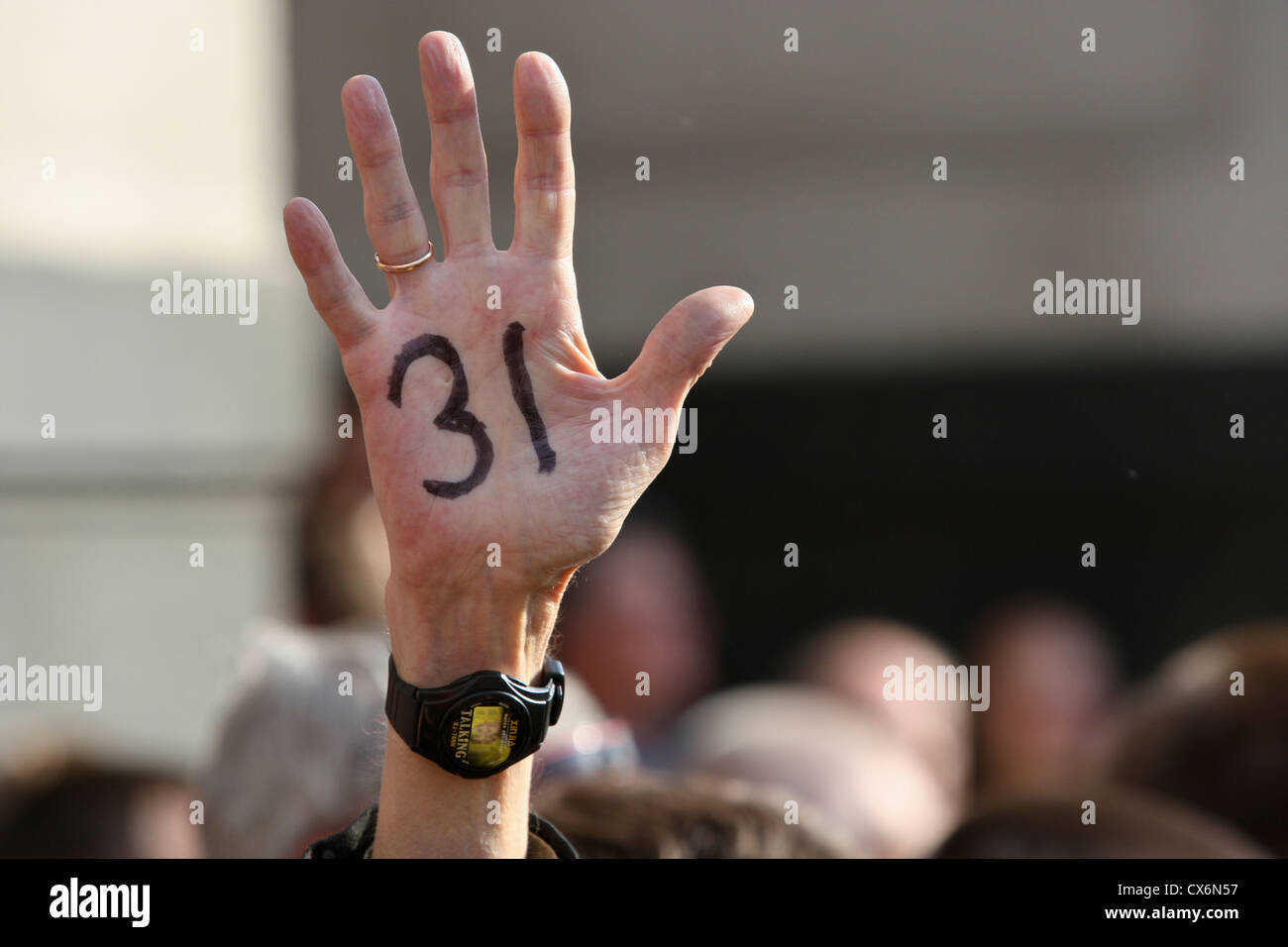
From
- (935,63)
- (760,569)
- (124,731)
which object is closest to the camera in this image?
(124,731)

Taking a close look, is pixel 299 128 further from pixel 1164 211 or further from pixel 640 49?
pixel 1164 211

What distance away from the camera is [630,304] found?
5.26 meters

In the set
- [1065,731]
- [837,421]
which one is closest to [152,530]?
[837,421]

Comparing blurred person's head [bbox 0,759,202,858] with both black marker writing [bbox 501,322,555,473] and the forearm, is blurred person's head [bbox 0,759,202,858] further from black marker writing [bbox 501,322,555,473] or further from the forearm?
black marker writing [bbox 501,322,555,473]

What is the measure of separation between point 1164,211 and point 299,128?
3453 millimetres

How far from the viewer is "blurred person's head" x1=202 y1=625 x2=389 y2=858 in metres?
1.62

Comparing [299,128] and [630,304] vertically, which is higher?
[299,128]

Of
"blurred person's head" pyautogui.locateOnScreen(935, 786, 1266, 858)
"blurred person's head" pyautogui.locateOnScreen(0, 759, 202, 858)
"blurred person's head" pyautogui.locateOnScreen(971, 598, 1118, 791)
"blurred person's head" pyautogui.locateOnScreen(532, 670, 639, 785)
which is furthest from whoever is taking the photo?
"blurred person's head" pyautogui.locateOnScreen(971, 598, 1118, 791)

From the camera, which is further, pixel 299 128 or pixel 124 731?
pixel 299 128

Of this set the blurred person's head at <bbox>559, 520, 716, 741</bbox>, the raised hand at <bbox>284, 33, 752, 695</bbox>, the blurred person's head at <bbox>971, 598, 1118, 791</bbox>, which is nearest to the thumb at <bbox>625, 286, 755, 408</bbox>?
the raised hand at <bbox>284, 33, 752, 695</bbox>

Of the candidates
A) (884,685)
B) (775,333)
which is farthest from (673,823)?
(775,333)

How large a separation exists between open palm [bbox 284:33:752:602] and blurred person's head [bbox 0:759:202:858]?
33.6 inches

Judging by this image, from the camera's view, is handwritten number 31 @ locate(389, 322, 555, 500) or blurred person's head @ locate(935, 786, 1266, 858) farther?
blurred person's head @ locate(935, 786, 1266, 858)

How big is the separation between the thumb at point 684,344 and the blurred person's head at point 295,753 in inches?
25.5
